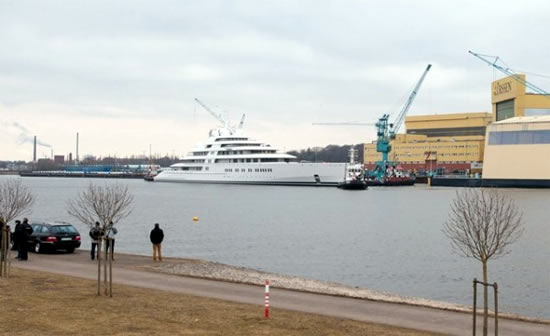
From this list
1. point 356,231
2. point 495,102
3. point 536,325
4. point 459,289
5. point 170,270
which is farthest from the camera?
point 495,102

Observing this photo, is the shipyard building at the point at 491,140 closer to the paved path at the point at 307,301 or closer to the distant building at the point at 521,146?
the distant building at the point at 521,146

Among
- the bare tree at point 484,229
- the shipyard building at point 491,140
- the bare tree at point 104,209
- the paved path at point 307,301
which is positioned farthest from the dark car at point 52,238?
the shipyard building at point 491,140

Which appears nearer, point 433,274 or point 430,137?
point 433,274

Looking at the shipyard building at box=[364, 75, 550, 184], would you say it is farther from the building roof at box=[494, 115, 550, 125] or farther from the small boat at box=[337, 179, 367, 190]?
the small boat at box=[337, 179, 367, 190]

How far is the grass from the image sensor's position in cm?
1291

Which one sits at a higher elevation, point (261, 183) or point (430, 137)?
point (430, 137)

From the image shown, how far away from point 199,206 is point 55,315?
215 feet

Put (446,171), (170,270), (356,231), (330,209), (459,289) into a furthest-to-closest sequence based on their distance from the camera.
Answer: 1. (446,171)
2. (330,209)
3. (356,231)
4. (459,289)
5. (170,270)

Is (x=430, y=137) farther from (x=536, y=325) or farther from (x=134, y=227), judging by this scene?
(x=536, y=325)

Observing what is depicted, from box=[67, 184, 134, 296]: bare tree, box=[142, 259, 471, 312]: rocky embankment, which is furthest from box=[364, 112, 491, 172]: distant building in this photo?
box=[142, 259, 471, 312]: rocky embankment

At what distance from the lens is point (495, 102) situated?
490 ft

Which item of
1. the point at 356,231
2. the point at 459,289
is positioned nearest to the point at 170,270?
the point at 459,289

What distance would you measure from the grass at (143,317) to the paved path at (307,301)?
2.59 ft

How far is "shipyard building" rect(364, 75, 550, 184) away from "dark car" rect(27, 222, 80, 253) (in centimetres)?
10924
